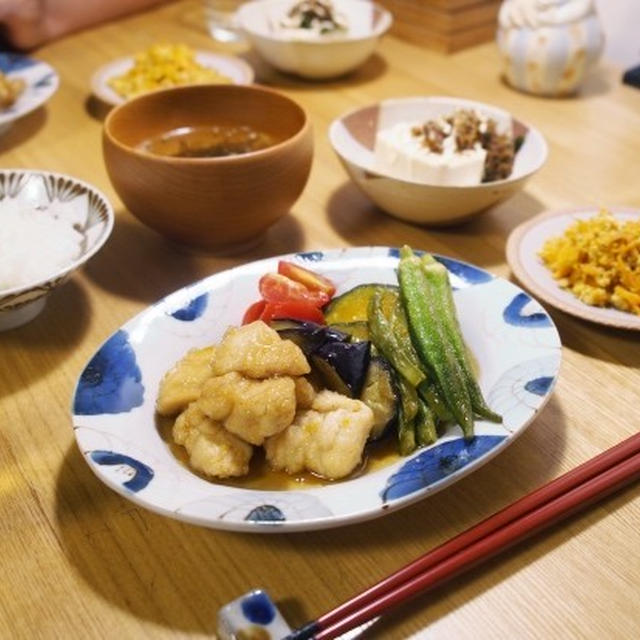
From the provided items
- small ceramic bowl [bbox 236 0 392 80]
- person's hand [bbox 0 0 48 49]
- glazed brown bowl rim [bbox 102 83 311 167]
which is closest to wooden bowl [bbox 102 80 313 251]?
glazed brown bowl rim [bbox 102 83 311 167]

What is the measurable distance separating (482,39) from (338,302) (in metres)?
1.46

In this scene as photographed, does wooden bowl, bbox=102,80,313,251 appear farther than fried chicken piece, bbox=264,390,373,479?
Yes

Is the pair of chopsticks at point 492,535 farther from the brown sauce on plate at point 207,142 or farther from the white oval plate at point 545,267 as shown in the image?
the brown sauce on plate at point 207,142

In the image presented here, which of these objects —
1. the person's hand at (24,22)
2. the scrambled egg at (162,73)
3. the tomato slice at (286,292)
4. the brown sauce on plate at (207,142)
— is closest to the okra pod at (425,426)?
the tomato slice at (286,292)

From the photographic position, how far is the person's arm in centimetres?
215

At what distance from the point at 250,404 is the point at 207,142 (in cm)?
70

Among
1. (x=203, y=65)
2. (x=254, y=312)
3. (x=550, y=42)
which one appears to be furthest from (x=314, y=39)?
(x=254, y=312)

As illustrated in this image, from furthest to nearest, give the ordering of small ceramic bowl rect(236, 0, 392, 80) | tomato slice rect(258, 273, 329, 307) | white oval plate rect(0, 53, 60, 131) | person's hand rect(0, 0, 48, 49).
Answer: person's hand rect(0, 0, 48, 49) < small ceramic bowl rect(236, 0, 392, 80) < white oval plate rect(0, 53, 60, 131) < tomato slice rect(258, 273, 329, 307)

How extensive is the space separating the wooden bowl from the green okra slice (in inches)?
11.0

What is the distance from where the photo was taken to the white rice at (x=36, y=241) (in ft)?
3.64

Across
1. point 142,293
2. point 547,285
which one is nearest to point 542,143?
point 547,285

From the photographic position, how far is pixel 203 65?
1909mm

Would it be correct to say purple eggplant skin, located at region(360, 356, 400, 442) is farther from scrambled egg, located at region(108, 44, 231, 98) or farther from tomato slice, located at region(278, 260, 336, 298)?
scrambled egg, located at region(108, 44, 231, 98)

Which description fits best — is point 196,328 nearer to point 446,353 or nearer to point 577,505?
point 446,353
